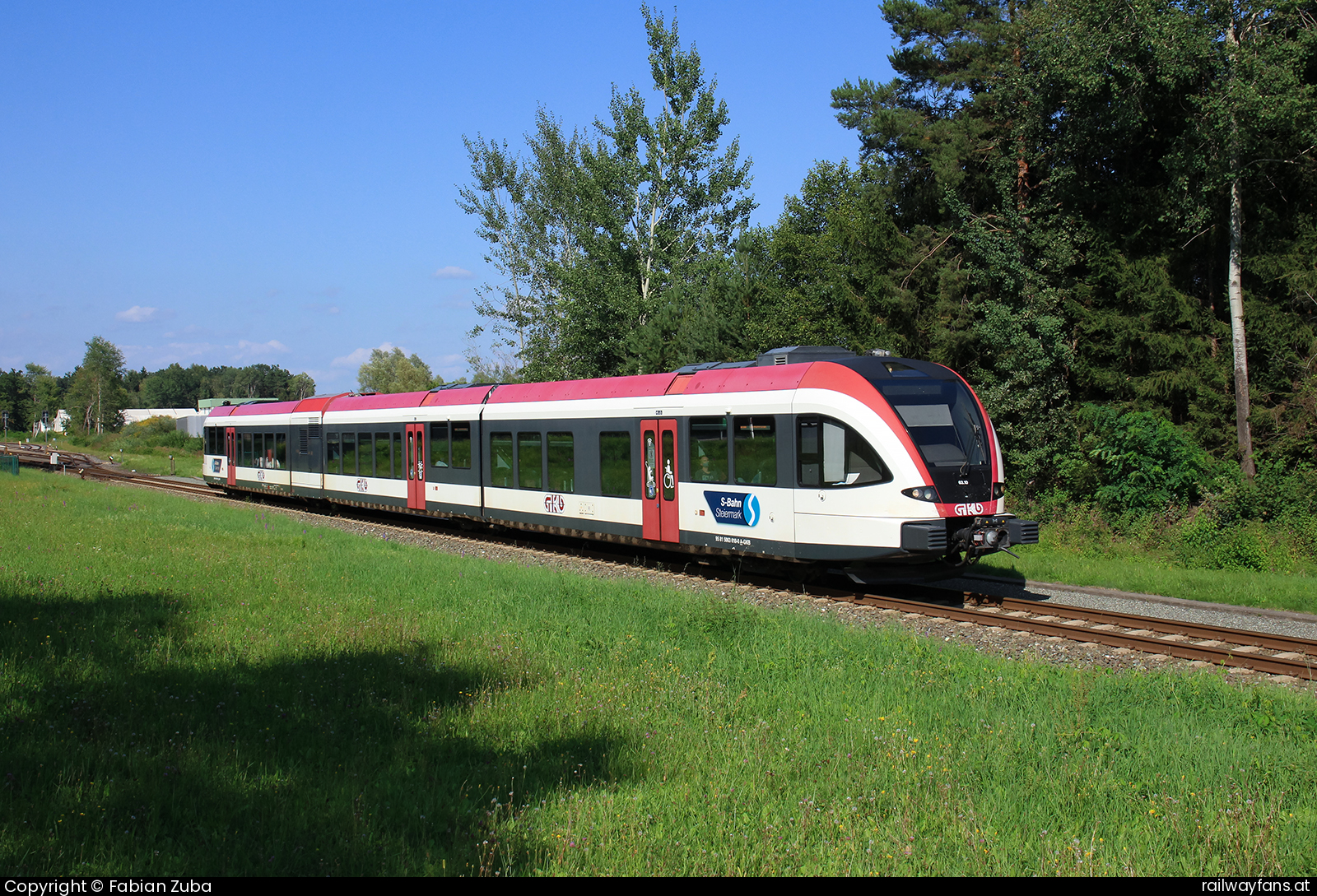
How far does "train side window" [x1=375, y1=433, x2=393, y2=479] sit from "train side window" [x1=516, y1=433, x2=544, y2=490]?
616 cm

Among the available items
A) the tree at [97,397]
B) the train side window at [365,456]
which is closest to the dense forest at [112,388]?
the tree at [97,397]

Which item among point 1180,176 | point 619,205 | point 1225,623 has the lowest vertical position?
point 1225,623

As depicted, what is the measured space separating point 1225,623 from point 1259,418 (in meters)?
9.55

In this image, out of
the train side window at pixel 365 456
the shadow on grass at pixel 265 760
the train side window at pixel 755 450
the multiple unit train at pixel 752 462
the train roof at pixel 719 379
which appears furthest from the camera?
the train side window at pixel 365 456

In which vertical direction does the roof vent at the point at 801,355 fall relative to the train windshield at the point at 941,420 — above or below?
above

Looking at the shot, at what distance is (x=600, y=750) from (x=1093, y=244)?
789 inches

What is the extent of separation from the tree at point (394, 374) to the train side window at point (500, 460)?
6571 cm

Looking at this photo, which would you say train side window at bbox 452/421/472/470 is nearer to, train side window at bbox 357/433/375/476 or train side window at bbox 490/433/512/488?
train side window at bbox 490/433/512/488

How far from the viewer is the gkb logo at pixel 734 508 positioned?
13242 mm

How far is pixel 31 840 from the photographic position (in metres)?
4.23

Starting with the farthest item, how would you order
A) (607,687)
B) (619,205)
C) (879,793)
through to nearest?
(619,205)
(607,687)
(879,793)

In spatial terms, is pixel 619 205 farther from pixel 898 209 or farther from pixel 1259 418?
pixel 1259 418

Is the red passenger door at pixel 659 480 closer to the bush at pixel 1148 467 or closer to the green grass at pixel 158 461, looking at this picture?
the bush at pixel 1148 467
